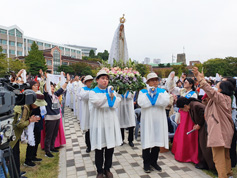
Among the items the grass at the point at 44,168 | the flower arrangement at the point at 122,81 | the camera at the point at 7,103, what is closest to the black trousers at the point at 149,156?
the flower arrangement at the point at 122,81

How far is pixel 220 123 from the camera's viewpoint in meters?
3.38

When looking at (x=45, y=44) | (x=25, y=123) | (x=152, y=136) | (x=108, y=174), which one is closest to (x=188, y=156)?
(x=152, y=136)

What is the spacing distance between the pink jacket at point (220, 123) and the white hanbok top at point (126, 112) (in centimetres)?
264

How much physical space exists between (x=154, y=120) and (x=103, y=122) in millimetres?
1101

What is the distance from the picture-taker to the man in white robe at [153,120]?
3.93 meters

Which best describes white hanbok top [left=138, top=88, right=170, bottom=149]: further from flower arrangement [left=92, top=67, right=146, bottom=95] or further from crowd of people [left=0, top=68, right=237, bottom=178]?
flower arrangement [left=92, top=67, right=146, bottom=95]

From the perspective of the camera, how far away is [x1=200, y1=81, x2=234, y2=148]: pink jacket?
329 cm

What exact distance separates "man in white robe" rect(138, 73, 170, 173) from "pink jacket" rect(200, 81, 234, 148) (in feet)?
2.95

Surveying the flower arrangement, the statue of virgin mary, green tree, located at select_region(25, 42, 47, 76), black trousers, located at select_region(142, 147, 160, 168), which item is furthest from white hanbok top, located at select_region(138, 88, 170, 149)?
green tree, located at select_region(25, 42, 47, 76)

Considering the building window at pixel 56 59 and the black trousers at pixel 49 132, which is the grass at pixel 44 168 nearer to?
the black trousers at pixel 49 132

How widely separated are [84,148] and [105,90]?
2757 millimetres

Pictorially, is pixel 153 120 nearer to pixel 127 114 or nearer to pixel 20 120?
pixel 127 114

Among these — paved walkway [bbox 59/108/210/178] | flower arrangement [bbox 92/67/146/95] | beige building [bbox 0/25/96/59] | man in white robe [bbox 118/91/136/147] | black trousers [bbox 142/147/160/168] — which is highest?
beige building [bbox 0/25/96/59]

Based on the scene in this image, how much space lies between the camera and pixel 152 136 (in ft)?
13.1
